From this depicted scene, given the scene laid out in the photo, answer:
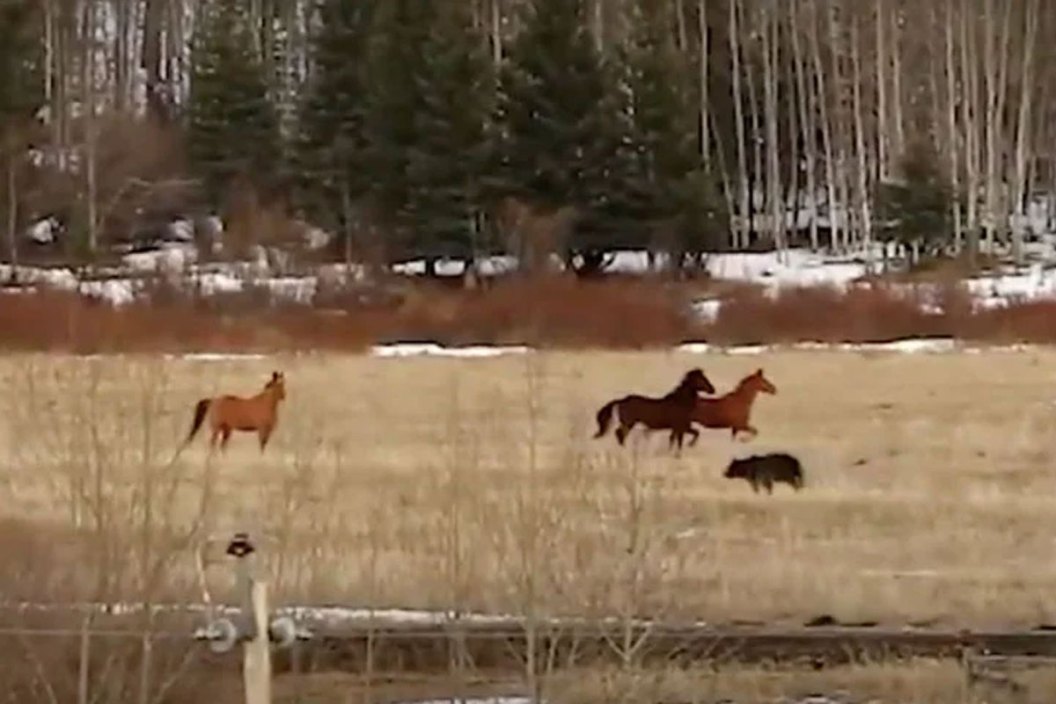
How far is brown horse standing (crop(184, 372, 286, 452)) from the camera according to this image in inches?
610

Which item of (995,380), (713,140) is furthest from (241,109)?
(995,380)

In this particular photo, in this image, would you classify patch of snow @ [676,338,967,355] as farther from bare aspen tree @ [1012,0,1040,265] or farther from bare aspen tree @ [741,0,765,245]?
bare aspen tree @ [741,0,765,245]

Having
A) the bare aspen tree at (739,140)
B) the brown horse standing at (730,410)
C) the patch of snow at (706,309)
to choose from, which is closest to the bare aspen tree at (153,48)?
the bare aspen tree at (739,140)

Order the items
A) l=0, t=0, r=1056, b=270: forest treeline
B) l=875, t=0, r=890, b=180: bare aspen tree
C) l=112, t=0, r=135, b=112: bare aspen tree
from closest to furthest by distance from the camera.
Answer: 1. l=0, t=0, r=1056, b=270: forest treeline
2. l=875, t=0, r=890, b=180: bare aspen tree
3. l=112, t=0, r=135, b=112: bare aspen tree

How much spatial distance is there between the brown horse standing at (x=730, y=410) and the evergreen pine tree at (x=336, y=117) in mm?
23357

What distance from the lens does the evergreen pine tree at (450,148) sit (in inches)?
1502

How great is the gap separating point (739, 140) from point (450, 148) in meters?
8.33

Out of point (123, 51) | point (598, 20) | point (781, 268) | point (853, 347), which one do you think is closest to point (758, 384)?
point (853, 347)

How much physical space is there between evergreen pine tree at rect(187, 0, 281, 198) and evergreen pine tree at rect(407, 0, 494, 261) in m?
3.84

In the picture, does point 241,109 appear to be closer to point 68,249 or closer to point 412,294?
point 68,249

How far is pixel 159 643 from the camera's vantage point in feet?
25.1

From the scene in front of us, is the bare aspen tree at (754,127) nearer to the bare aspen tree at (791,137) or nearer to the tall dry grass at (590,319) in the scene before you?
the bare aspen tree at (791,137)

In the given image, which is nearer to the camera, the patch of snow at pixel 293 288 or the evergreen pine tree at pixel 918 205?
the patch of snow at pixel 293 288

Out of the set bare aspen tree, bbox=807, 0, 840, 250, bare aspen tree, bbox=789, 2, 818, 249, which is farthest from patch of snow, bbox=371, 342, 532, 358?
bare aspen tree, bbox=789, 2, 818, 249
